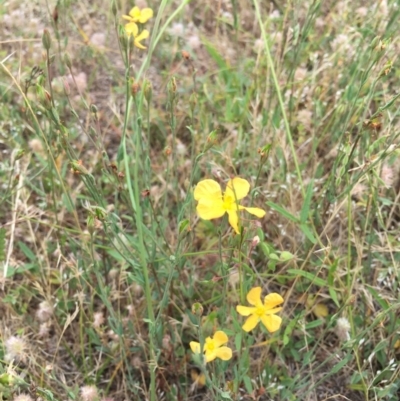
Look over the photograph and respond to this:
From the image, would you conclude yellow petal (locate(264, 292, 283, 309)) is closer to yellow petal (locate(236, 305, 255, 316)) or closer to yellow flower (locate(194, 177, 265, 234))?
yellow petal (locate(236, 305, 255, 316))

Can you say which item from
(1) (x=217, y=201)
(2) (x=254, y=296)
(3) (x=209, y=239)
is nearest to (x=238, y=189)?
(1) (x=217, y=201)

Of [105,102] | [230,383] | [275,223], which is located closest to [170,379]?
[230,383]

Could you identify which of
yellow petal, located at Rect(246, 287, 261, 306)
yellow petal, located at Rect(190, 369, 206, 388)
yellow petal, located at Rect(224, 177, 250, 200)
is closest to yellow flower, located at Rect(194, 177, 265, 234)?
yellow petal, located at Rect(224, 177, 250, 200)

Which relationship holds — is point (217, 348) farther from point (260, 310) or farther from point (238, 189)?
point (238, 189)

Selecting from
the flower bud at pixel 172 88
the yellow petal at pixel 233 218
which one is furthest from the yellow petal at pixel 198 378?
the flower bud at pixel 172 88

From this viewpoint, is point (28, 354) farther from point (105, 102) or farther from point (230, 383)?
point (105, 102)

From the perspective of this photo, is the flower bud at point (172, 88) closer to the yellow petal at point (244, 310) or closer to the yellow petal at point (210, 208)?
the yellow petal at point (210, 208)
